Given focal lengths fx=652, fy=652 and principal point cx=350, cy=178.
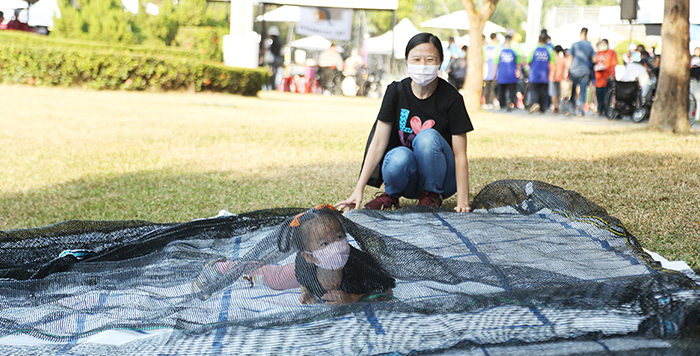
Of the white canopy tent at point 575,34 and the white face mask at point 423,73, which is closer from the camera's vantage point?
the white face mask at point 423,73

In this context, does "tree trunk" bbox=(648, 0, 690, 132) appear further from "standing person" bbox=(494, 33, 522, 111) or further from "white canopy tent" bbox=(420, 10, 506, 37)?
"white canopy tent" bbox=(420, 10, 506, 37)

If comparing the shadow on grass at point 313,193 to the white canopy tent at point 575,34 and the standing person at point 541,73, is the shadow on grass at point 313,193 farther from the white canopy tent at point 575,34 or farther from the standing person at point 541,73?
the white canopy tent at point 575,34

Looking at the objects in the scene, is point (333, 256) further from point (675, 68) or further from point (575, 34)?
point (575, 34)

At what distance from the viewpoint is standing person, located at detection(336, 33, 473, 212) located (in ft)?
11.6

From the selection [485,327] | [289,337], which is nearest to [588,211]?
[485,327]

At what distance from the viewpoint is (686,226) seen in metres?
3.57

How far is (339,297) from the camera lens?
199 cm

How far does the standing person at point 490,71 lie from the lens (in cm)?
1553

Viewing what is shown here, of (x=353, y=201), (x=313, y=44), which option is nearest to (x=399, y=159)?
(x=353, y=201)

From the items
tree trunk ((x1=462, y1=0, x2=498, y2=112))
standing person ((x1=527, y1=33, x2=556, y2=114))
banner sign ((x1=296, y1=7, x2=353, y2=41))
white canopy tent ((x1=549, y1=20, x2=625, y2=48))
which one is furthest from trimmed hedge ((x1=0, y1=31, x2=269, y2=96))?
white canopy tent ((x1=549, y1=20, x2=625, y2=48))

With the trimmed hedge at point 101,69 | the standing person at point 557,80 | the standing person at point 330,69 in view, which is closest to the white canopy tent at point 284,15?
the standing person at point 330,69

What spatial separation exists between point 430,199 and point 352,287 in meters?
1.83

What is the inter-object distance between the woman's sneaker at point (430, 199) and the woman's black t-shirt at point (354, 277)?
1670mm

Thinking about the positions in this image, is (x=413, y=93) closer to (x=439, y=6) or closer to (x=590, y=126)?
(x=590, y=126)
